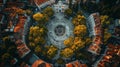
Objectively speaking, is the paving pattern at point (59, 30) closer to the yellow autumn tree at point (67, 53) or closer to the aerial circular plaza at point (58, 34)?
the aerial circular plaza at point (58, 34)

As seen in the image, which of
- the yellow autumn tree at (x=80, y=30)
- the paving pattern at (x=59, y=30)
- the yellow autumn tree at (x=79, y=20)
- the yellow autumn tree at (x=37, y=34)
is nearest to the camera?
the yellow autumn tree at (x=37, y=34)

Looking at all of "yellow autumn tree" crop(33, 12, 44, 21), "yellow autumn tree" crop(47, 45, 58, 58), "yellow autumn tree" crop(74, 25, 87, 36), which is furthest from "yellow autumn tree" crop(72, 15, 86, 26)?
"yellow autumn tree" crop(47, 45, 58, 58)

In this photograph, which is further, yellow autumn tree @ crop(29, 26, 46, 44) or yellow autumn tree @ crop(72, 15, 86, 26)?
yellow autumn tree @ crop(72, 15, 86, 26)

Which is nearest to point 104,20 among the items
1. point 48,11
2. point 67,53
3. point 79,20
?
point 79,20

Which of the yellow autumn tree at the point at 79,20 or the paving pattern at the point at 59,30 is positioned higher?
the yellow autumn tree at the point at 79,20

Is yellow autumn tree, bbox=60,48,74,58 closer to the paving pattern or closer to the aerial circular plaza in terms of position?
the aerial circular plaza

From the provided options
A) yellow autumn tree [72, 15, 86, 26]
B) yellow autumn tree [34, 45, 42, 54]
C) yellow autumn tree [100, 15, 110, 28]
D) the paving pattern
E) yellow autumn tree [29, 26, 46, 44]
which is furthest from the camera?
the paving pattern

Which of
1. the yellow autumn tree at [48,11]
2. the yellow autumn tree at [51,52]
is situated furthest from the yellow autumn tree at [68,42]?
the yellow autumn tree at [48,11]

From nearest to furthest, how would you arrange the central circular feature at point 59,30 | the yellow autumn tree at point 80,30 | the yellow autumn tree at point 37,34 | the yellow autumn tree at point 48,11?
the yellow autumn tree at point 37,34
the yellow autumn tree at point 80,30
the yellow autumn tree at point 48,11
the central circular feature at point 59,30
